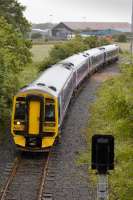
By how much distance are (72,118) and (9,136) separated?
4256 millimetres

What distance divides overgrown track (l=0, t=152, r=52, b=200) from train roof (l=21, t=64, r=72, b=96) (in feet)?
7.92

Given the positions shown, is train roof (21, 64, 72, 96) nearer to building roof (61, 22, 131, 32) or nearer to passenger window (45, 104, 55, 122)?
passenger window (45, 104, 55, 122)

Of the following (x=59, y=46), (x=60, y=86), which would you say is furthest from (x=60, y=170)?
(x=59, y=46)

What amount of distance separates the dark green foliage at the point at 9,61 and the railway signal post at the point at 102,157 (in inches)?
600

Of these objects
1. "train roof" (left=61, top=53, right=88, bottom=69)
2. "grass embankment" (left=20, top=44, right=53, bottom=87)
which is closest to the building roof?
"grass embankment" (left=20, top=44, right=53, bottom=87)

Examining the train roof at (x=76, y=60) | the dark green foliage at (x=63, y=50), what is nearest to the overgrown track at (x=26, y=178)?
the train roof at (x=76, y=60)

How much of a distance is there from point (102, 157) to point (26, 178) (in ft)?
31.5

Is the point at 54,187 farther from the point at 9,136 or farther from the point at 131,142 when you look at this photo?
the point at 9,136

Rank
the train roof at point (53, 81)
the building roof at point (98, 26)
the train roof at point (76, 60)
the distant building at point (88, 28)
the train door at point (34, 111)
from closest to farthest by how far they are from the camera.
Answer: the train door at point (34, 111)
the train roof at point (53, 81)
the train roof at point (76, 60)
the distant building at point (88, 28)
the building roof at point (98, 26)

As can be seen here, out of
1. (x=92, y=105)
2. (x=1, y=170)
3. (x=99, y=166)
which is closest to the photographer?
(x=99, y=166)

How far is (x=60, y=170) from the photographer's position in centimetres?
1698

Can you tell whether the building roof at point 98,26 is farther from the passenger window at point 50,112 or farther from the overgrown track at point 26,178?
the overgrown track at point 26,178

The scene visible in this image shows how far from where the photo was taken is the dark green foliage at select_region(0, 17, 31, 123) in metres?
22.8

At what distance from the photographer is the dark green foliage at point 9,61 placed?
74.9 feet
